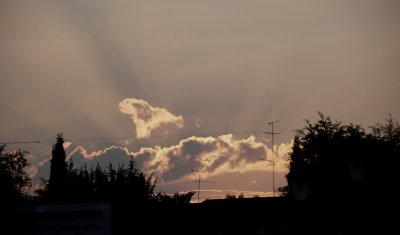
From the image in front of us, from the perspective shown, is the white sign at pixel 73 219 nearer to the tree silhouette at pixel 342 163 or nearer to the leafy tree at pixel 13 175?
the tree silhouette at pixel 342 163

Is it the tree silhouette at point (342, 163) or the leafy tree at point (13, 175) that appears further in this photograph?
the leafy tree at point (13, 175)

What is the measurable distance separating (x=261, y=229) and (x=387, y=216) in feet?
39.6

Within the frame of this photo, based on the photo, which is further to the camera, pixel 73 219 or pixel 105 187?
pixel 105 187

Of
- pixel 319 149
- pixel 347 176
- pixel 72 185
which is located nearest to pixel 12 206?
pixel 347 176

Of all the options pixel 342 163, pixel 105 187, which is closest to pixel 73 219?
pixel 342 163

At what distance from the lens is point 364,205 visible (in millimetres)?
17438

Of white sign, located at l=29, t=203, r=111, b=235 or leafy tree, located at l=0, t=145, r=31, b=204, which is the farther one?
leafy tree, located at l=0, t=145, r=31, b=204

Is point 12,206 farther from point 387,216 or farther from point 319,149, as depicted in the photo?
point 319,149

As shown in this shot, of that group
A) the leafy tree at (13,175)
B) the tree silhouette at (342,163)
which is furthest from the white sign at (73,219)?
the leafy tree at (13,175)

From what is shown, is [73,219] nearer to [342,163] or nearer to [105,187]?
[342,163]

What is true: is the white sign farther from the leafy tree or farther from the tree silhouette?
the leafy tree

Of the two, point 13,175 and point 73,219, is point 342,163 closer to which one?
point 73,219

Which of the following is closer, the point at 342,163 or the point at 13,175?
the point at 342,163

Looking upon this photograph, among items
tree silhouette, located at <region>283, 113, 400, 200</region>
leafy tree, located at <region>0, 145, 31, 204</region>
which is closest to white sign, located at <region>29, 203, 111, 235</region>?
tree silhouette, located at <region>283, 113, 400, 200</region>
